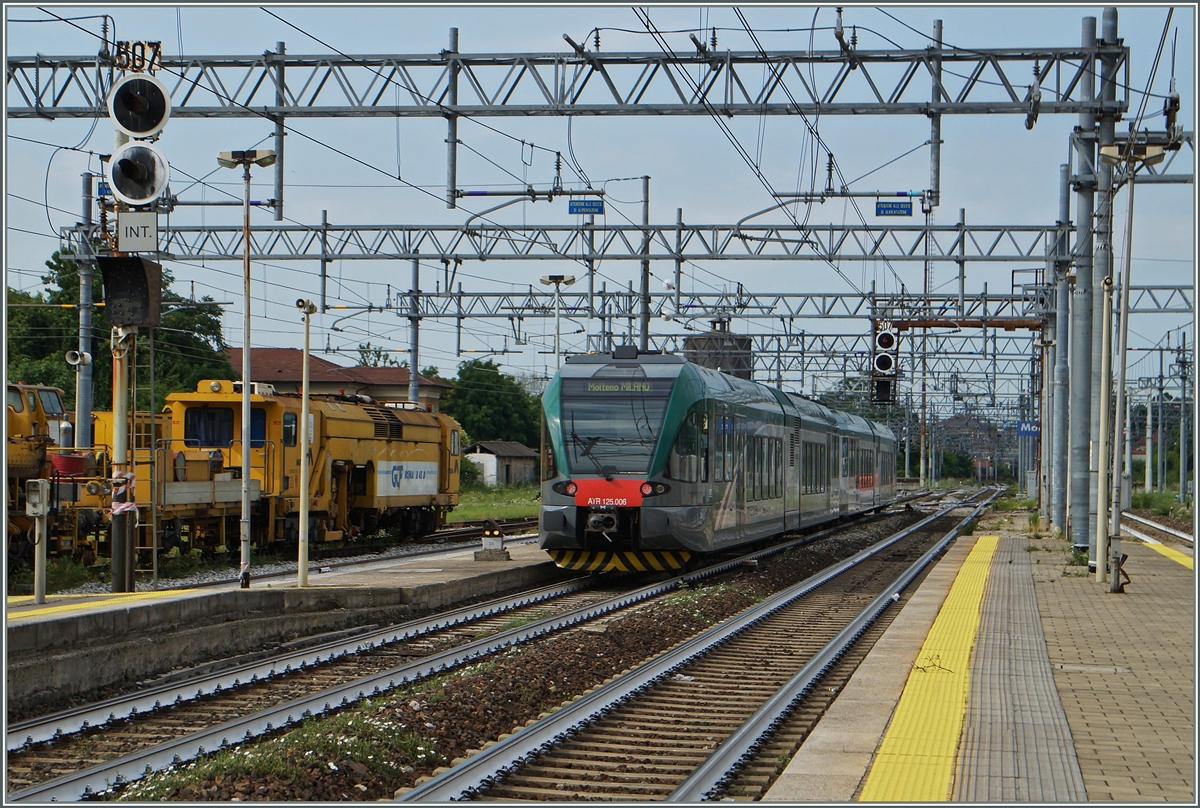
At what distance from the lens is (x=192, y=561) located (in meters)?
21.6

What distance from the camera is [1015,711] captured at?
8.95m

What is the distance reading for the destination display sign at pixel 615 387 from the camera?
1877cm

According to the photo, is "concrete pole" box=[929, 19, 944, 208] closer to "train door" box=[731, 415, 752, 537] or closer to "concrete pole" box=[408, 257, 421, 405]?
"train door" box=[731, 415, 752, 537]

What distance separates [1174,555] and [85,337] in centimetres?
2128

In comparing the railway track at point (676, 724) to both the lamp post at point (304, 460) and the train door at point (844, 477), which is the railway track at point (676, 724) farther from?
the train door at point (844, 477)

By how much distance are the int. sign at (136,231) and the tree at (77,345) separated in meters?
34.6

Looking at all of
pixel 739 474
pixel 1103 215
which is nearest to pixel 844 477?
pixel 739 474

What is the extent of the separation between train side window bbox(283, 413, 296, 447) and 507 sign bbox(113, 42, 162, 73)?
35.8 ft

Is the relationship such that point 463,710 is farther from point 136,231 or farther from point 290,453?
point 290,453

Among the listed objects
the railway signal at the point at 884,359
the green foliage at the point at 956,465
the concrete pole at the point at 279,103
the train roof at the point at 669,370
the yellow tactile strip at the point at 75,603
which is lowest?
the green foliage at the point at 956,465

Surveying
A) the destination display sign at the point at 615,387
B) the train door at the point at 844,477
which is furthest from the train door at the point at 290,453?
the train door at the point at 844,477

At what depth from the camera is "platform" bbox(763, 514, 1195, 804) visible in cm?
693

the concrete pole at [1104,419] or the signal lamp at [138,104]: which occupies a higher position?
the signal lamp at [138,104]

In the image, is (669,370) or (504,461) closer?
(669,370)
